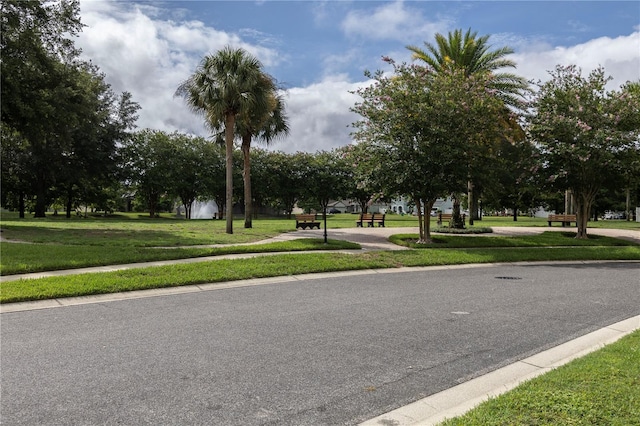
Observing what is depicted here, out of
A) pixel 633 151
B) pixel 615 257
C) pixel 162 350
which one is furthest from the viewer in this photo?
pixel 633 151

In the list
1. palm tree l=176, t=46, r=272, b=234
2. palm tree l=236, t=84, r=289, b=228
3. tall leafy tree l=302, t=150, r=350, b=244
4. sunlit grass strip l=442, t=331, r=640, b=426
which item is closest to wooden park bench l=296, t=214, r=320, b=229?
palm tree l=236, t=84, r=289, b=228

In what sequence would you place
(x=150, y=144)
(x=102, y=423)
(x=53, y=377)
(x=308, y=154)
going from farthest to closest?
(x=308, y=154), (x=150, y=144), (x=53, y=377), (x=102, y=423)

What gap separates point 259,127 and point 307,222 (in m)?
5.83

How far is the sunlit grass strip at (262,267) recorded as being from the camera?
838 centimetres

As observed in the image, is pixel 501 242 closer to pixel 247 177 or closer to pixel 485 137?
pixel 485 137

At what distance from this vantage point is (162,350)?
17.1 ft

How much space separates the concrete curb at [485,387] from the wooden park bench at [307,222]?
776 inches

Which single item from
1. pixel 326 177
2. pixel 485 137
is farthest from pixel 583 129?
pixel 326 177

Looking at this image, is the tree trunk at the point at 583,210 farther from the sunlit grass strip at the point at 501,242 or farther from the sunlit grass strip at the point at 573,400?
the sunlit grass strip at the point at 573,400

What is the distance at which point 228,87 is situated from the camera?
2050 centimetres

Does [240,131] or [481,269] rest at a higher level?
[240,131]

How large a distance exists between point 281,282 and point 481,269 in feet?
19.4

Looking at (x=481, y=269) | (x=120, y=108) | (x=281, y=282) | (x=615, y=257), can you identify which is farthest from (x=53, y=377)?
(x=120, y=108)

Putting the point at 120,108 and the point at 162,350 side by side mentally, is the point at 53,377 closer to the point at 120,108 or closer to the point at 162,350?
the point at 162,350
